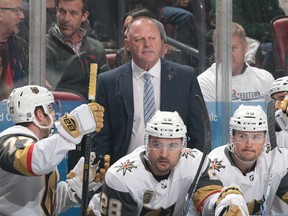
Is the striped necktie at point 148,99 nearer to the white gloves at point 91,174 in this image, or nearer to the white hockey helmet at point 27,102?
the white gloves at point 91,174

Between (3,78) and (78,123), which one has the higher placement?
(3,78)

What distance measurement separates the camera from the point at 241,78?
7230mm

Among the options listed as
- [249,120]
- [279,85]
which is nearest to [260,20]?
[279,85]

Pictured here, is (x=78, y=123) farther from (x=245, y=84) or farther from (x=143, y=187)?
(x=245, y=84)

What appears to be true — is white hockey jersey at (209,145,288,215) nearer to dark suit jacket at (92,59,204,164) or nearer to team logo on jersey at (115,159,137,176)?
dark suit jacket at (92,59,204,164)

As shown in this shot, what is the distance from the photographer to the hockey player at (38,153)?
5.52 meters

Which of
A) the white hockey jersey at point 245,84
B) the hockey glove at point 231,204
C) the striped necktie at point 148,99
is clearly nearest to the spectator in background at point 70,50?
the striped necktie at point 148,99

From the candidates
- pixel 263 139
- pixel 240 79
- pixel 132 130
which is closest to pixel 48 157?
pixel 132 130

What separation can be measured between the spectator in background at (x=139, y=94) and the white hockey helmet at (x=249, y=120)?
0.20 meters

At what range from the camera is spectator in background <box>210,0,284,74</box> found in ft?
23.6

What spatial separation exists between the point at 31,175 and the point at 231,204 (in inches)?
39.2

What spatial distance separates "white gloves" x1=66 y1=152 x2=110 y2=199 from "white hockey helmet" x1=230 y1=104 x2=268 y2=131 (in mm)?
797

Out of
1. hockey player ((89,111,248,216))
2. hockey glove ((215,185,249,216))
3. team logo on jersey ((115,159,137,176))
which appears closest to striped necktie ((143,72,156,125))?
hockey player ((89,111,248,216))

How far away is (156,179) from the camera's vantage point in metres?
5.99
